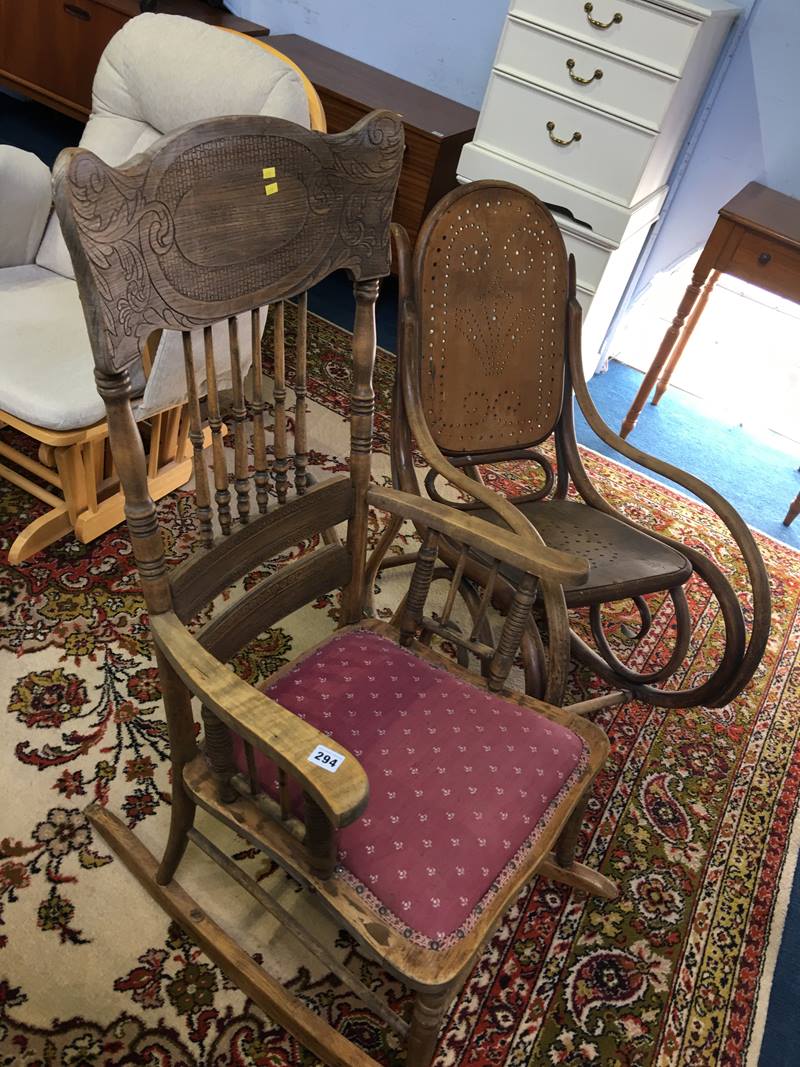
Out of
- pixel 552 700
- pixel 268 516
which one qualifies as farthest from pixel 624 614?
pixel 268 516

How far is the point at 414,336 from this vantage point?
5.25 ft

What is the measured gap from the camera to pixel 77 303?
2.06m

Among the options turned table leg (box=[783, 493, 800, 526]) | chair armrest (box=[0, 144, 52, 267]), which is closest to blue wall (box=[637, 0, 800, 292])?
turned table leg (box=[783, 493, 800, 526])

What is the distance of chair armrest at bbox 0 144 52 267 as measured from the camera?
6.59 feet

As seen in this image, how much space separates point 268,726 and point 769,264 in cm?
225

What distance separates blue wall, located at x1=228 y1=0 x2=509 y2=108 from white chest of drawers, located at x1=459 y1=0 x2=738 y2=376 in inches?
23.9

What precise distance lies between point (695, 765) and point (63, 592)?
59.5 inches

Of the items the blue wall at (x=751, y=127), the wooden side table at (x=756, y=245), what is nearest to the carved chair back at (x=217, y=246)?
the wooden side table at (x=756, y=245)

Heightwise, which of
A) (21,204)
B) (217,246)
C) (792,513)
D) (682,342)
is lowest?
(792,513)

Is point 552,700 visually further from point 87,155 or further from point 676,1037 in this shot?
point 87,155

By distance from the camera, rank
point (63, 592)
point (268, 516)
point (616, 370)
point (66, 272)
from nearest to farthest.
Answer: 1. point (268, 516)
2. point (63, 592)
3. point (66, 272)
4. point (616, 370)

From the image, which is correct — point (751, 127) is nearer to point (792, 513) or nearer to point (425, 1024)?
point (792, 513)

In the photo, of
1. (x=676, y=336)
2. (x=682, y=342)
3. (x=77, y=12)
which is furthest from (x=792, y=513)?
(x=77, y=12)

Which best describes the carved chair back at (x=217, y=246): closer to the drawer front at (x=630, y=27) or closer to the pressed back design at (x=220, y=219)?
the pressed back design at (x=220, y=219)
